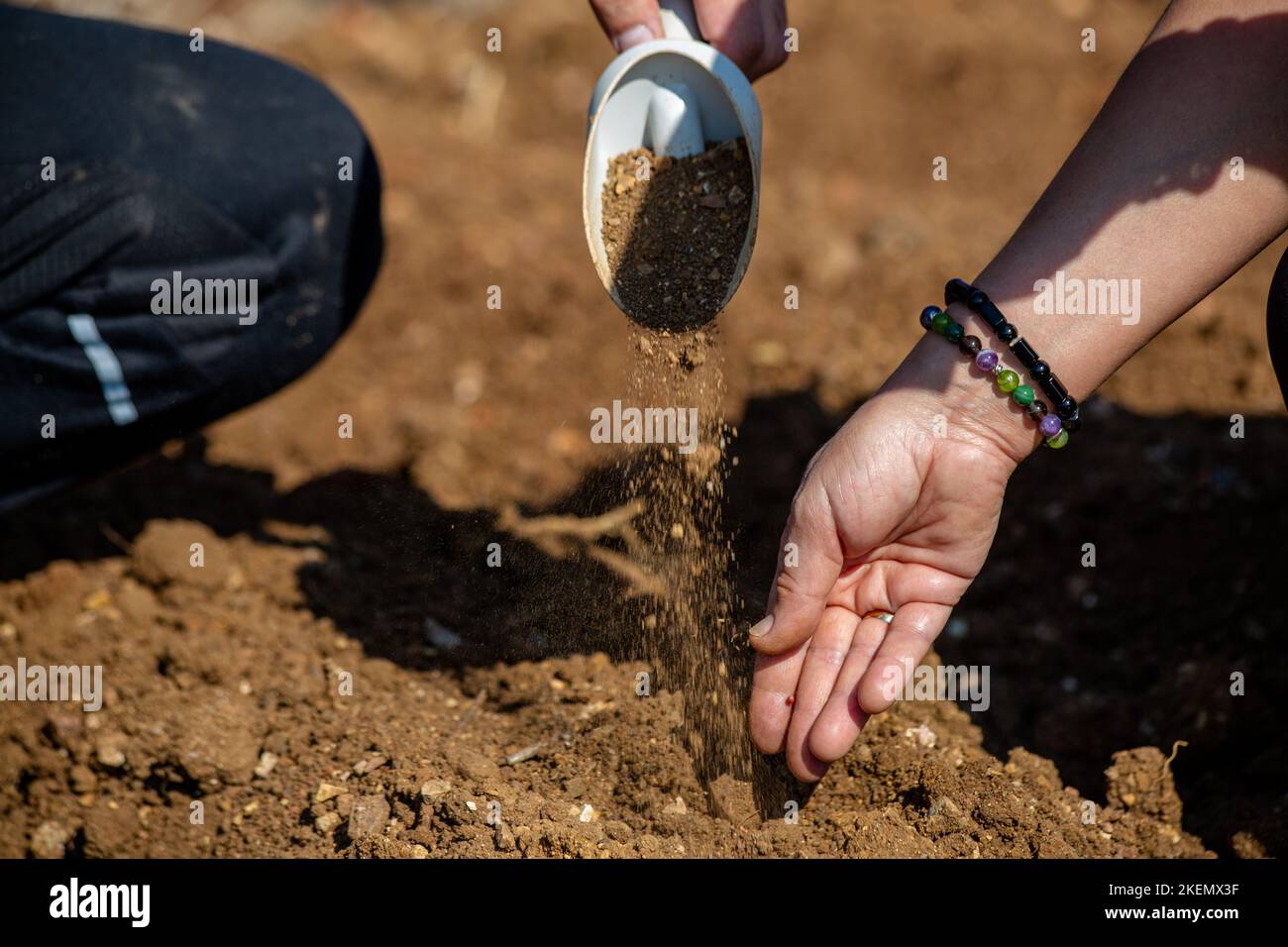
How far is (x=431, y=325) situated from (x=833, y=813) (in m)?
→ 2.00

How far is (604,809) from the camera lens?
176 centimetres

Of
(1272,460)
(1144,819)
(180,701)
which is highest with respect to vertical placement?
(1272,460)

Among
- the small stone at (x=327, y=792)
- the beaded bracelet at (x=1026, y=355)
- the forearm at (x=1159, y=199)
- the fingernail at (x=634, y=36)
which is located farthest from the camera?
the fingernail at (x=634, y=36)

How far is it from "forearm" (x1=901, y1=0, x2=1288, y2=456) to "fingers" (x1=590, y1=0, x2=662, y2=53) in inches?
26.7

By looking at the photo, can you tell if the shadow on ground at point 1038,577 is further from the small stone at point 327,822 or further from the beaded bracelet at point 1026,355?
the beaded bracelet at point 1026,355

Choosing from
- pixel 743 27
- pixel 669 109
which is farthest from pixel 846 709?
pixel 743 27

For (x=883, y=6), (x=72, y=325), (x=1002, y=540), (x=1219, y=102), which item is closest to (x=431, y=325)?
(x=72, y=325)

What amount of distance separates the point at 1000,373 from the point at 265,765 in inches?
51.5

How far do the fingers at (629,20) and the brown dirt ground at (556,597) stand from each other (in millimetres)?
816

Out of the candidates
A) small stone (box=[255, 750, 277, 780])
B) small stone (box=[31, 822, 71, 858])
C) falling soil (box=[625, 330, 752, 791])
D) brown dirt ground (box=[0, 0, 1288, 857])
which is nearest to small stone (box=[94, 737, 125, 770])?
brown dirt ground (box=[0, 0, 1288, 857])

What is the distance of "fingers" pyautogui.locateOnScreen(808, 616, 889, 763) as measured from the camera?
5.51 feet

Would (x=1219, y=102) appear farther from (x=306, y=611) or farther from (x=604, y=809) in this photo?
(x=306, y=611)

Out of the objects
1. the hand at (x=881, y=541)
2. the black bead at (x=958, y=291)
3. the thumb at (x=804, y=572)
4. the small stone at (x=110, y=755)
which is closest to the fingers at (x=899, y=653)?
the hand at (x=881, y=541)

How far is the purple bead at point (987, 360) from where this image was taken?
5.50 feet
